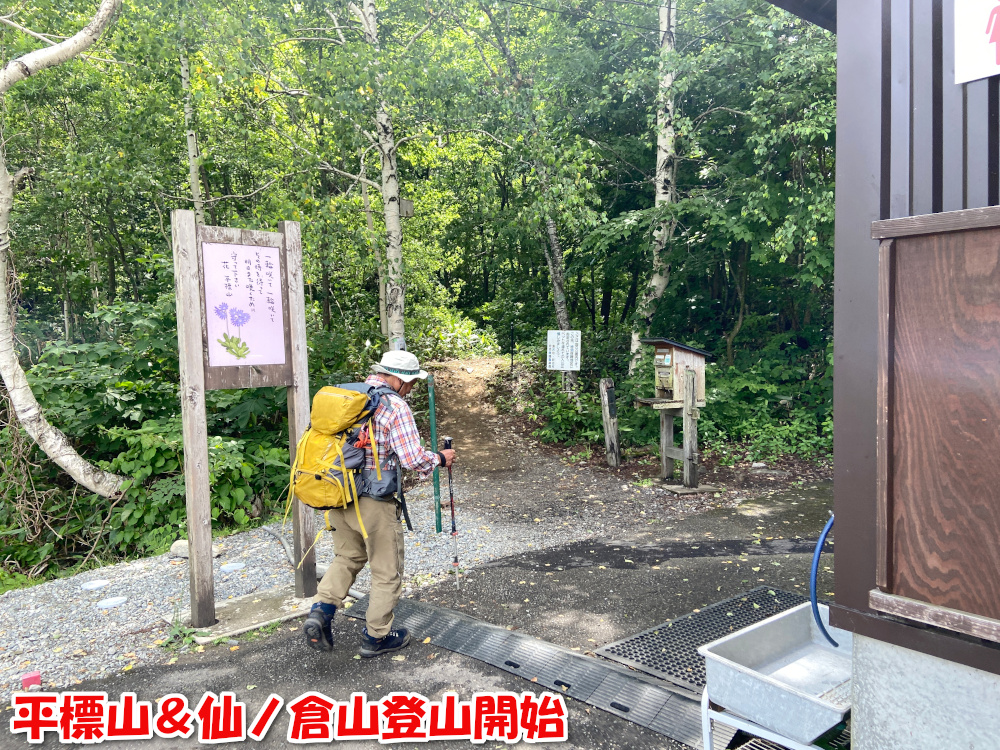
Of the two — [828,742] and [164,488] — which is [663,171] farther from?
[828,742]

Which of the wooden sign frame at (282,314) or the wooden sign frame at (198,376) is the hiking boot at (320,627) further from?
the wooden sign frame at (282,314)

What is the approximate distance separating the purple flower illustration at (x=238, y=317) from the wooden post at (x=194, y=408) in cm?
23

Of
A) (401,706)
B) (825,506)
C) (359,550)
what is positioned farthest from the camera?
(825,506)

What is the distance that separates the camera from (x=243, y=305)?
472 cm

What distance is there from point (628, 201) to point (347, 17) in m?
5.72

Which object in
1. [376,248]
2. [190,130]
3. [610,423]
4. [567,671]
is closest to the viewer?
[567,671]

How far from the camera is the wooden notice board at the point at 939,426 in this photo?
2002 millimetres

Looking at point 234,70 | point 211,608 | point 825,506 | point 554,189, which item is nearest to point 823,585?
point 825,506

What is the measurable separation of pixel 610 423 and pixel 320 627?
6386 millimetres

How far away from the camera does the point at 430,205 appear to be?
15.1 meters

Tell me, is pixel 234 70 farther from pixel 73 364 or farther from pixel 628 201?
pixel 628 201

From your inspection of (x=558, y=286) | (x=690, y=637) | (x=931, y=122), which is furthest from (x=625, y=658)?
(x=558, y=286)

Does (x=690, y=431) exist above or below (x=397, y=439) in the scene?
below

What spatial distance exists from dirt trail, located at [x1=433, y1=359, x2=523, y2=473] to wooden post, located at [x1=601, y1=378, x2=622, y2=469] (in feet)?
4.76
